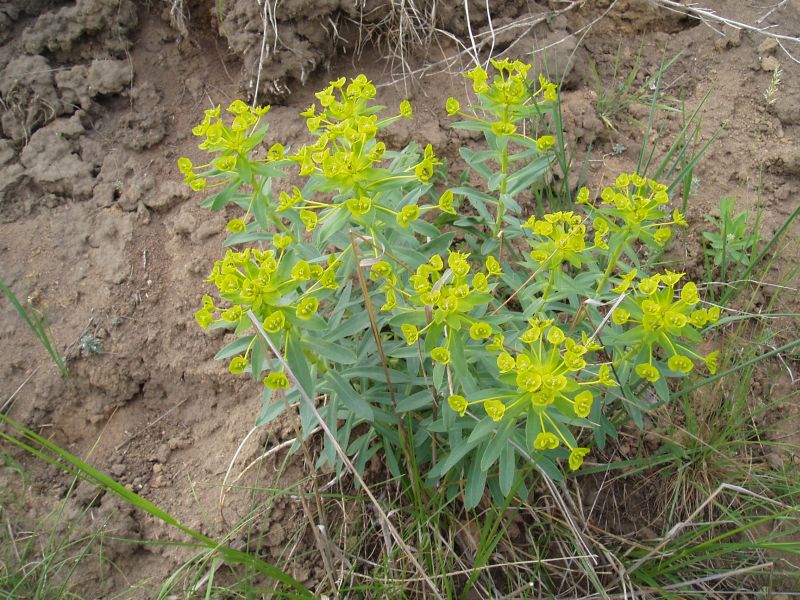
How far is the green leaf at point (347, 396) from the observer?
231 centimetres

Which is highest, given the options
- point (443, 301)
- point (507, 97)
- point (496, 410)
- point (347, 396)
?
point (507, 97)

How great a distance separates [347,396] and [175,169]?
202 centimetres

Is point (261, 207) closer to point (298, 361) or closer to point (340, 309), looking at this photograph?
point (340, 309)

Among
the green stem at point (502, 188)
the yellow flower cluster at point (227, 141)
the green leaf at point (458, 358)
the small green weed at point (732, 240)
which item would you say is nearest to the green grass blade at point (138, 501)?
the green leaf at point (458, 358)

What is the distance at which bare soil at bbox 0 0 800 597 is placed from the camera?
287 cm

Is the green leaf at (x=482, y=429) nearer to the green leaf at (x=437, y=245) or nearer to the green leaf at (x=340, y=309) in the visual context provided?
the green leaf at (x=340, y=309)

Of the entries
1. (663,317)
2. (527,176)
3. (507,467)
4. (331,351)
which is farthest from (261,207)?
(663,317)

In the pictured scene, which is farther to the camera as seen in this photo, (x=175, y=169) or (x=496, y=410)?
(x=175, y=169)

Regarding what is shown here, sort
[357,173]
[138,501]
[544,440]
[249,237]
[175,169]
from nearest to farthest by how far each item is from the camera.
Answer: [544,440] < [138,501] < [357,173] < [249,237] < [175,169]

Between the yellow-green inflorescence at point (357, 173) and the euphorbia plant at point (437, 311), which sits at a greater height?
the yellow-green inflorescence at point (357, 173)

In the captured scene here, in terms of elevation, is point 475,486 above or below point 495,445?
below

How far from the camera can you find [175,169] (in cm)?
361

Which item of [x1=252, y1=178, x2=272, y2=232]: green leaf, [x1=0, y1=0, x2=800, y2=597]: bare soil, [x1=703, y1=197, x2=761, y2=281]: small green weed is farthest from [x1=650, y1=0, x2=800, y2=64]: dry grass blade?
[x1=252, y1=178, x2=272, y2=232]: green leaf

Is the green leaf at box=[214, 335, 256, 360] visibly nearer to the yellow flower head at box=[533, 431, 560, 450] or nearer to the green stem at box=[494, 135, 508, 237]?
the yellow flower head at box=[533, 431, 560, 450]
